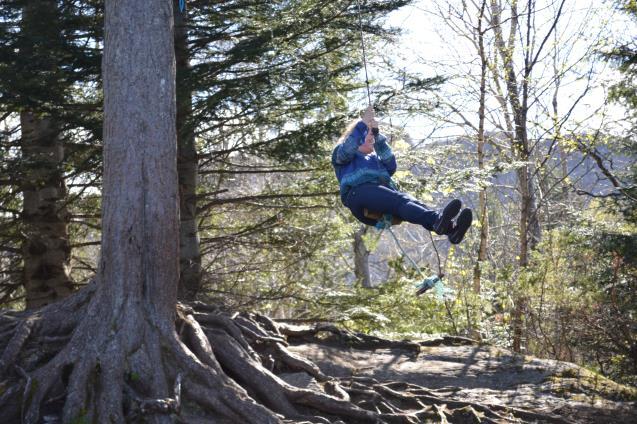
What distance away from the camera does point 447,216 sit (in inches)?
223

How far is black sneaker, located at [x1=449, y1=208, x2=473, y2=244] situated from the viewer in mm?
5660

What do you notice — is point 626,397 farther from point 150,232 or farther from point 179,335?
point 150,232

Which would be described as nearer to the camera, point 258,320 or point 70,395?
point 70,395

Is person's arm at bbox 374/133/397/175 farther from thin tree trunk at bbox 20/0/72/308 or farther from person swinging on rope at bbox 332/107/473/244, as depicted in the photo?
thin tree trunk at bbox 20/0/72/308

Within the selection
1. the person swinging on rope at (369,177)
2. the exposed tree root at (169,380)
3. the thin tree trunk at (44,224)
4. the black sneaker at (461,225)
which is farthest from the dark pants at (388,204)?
the thin tree trunk at (44,224)

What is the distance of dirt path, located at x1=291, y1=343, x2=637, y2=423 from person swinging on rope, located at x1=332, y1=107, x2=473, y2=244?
1738 mm

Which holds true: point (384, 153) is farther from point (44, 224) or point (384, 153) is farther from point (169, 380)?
point (44, 224)

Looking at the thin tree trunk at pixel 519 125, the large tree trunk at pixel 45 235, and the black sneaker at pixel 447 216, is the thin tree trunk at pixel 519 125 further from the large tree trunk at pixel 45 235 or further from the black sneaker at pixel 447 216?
the large tree trunk at pixel 45 235

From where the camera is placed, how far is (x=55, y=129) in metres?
9.70

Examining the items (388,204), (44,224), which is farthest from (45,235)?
(388,204)

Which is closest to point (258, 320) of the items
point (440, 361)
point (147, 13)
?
point (440, 361)

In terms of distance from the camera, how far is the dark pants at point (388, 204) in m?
5.86

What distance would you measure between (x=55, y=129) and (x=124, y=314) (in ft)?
17.4

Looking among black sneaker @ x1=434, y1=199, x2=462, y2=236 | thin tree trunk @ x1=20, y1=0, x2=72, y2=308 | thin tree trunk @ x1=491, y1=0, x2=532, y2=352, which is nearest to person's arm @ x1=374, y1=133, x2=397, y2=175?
black sneaker @ x1=434, y1=199, x2=462, y2=236
